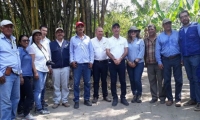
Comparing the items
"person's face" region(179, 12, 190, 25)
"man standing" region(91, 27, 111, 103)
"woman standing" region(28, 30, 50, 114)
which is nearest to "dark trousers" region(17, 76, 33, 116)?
"woman standing" region(28, 30, 50, 114)

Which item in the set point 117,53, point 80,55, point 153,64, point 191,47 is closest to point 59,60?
point 80,55

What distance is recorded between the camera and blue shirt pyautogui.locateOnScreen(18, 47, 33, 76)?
4016 mm

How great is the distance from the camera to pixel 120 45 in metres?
4.86

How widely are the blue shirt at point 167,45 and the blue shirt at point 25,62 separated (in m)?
2.43

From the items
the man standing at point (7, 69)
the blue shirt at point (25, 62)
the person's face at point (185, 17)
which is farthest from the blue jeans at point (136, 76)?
the man standing at point (7, 69)

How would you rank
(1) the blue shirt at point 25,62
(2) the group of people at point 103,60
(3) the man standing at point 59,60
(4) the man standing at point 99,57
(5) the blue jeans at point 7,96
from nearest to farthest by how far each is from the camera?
(5) the blue jeans at point 7,96 → (1) the blue shirt at point 25,62 → (2) the group of people at point 103,60 → (3) the man standing at point 59,60 → (4) the man standing at point 99,57

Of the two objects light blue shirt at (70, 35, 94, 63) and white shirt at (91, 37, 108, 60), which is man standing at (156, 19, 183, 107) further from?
light blue shirt at (70, 35, 94, 63)

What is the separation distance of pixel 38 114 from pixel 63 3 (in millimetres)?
3106

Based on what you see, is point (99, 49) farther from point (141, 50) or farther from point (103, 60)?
point (141, 50)

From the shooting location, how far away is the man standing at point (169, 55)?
4578mm

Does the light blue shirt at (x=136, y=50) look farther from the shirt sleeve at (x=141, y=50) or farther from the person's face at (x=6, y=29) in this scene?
the person's face at (x=6, y=29)

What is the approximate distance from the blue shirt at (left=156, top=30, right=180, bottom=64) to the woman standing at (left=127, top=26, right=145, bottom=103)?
14.1 inches

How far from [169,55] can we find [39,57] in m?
2.47

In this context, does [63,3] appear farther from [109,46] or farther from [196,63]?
[196,63]
